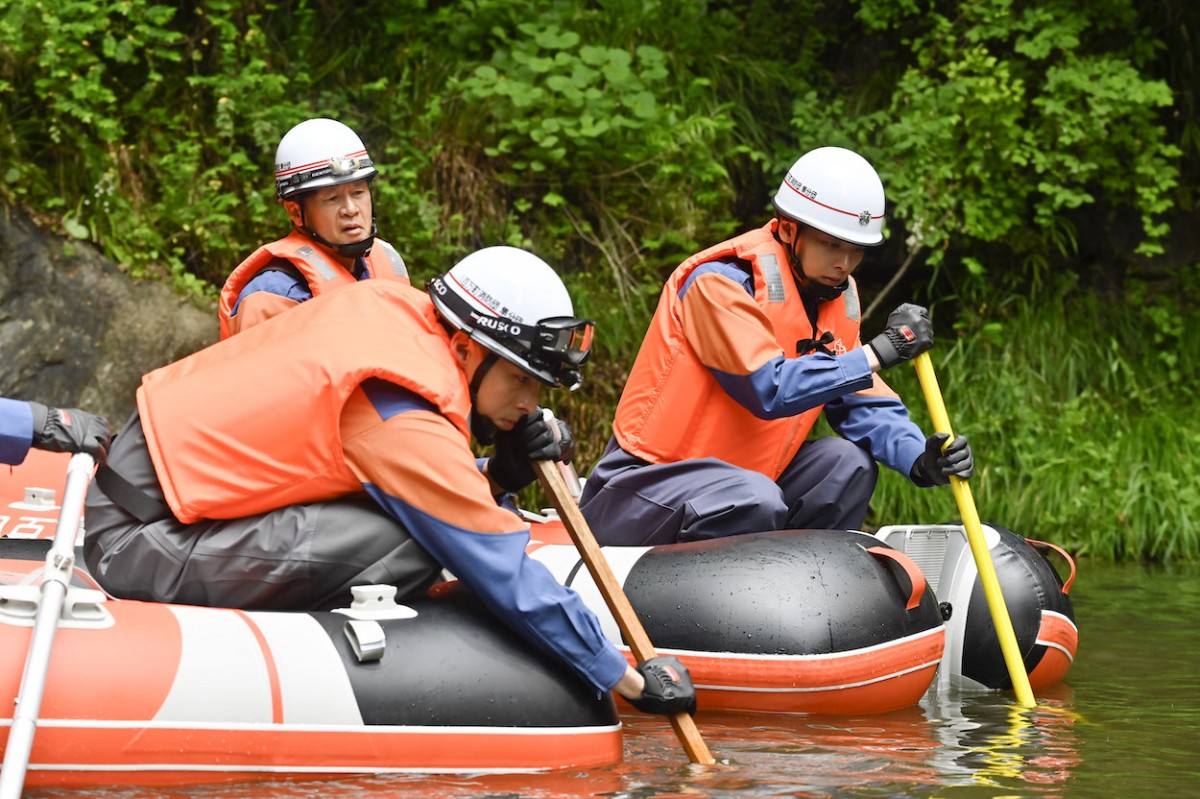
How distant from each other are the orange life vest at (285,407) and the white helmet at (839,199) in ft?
5.78

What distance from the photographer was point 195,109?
8.66 m

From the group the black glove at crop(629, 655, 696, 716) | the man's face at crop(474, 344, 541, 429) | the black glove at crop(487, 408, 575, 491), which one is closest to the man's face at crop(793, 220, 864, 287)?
the black glove at crop(487, 408, 575, 491)

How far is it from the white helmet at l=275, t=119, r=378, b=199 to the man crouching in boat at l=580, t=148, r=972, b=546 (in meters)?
1.19

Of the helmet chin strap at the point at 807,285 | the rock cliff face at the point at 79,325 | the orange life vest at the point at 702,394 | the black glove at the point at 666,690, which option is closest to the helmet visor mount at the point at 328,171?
the orange life vest at the point at 702,394

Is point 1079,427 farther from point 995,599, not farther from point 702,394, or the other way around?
point 702,394

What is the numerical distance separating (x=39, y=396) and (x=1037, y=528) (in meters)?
4.81

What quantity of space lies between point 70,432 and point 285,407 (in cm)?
60

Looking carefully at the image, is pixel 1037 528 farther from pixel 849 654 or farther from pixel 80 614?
pixel 80 614

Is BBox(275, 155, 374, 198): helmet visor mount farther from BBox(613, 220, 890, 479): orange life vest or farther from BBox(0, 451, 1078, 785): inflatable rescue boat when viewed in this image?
BBox(0, 451, 1078, 785): inflatable rescue boat

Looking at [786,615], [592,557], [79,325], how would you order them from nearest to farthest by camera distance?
[592,557] < [786,615] < [79,325]

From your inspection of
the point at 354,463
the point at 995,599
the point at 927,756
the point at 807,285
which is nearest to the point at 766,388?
the point at 807,285

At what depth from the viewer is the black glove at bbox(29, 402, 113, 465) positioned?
3.70 meters

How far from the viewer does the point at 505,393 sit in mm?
3688

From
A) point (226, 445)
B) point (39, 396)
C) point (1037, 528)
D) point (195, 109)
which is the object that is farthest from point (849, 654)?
point (195, 109)
